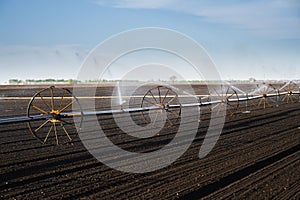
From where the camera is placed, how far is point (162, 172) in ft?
18.9

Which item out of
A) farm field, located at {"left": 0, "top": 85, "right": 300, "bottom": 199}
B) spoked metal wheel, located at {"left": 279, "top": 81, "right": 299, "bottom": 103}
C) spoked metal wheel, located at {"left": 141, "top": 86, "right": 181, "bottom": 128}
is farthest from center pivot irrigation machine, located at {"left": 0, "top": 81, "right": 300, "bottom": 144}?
spoked metal wheel, located at {"left": 279, "top": 81, "right": 299, "bottom": 103}

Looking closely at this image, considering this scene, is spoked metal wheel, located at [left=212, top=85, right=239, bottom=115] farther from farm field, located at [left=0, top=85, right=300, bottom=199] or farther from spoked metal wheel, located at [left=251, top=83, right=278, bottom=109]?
farm field, located at [left=0, top=85, right=300, bottom=199]

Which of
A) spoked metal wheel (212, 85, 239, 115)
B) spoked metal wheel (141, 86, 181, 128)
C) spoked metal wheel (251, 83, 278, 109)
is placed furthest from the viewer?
spoked metal wheel (251, 83, 278, 109)

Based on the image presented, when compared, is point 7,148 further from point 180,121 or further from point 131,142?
point 180,121

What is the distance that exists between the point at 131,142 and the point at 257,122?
5.91 meters

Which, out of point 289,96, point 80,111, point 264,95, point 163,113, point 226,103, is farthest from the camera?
point 289,96

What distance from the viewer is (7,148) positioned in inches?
308

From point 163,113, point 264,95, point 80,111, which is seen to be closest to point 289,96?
point 264,95

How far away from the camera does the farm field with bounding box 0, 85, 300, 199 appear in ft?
15.6

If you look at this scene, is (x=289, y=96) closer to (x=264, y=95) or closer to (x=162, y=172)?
(x=264, y=95)

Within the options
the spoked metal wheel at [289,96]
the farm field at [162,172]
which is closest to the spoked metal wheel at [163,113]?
the farm field at [162,172]

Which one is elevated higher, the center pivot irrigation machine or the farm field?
the center pivot irrigation machine

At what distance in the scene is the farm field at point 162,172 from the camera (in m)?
4.75

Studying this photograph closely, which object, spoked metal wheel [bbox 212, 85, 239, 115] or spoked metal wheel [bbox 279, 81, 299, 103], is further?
spoked metal wheel [bbox 279, 81, 299, 103]
